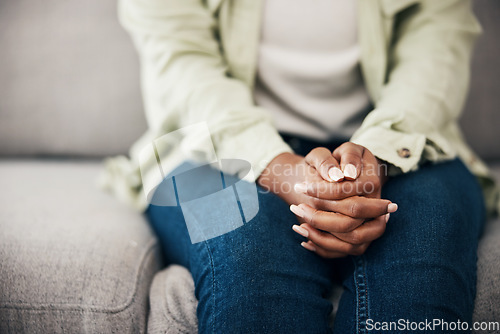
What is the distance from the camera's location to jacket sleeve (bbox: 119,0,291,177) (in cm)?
56

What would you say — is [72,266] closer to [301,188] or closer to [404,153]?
[301,188]

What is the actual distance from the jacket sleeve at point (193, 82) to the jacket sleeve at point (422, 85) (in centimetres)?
17

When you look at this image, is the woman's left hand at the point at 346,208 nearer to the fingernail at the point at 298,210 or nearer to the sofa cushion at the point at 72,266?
the fingernail at the point at 298,210

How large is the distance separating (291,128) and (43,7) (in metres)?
0.75

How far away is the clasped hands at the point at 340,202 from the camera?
45cm

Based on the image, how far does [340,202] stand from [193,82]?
330 mm

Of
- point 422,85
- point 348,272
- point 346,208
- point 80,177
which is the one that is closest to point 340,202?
point 346,208

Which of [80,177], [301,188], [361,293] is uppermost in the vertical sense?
[301,188]

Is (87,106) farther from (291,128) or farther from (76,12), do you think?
(291,128)

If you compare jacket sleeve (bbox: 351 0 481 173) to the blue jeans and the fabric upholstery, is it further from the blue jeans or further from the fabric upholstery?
the fabric upholstery

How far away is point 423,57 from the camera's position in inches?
25.4

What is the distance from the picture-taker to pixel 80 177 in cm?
87

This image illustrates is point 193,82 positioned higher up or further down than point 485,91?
higher up

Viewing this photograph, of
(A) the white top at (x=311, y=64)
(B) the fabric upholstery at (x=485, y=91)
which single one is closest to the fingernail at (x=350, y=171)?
(A) the white top at (x=311, y=64)
